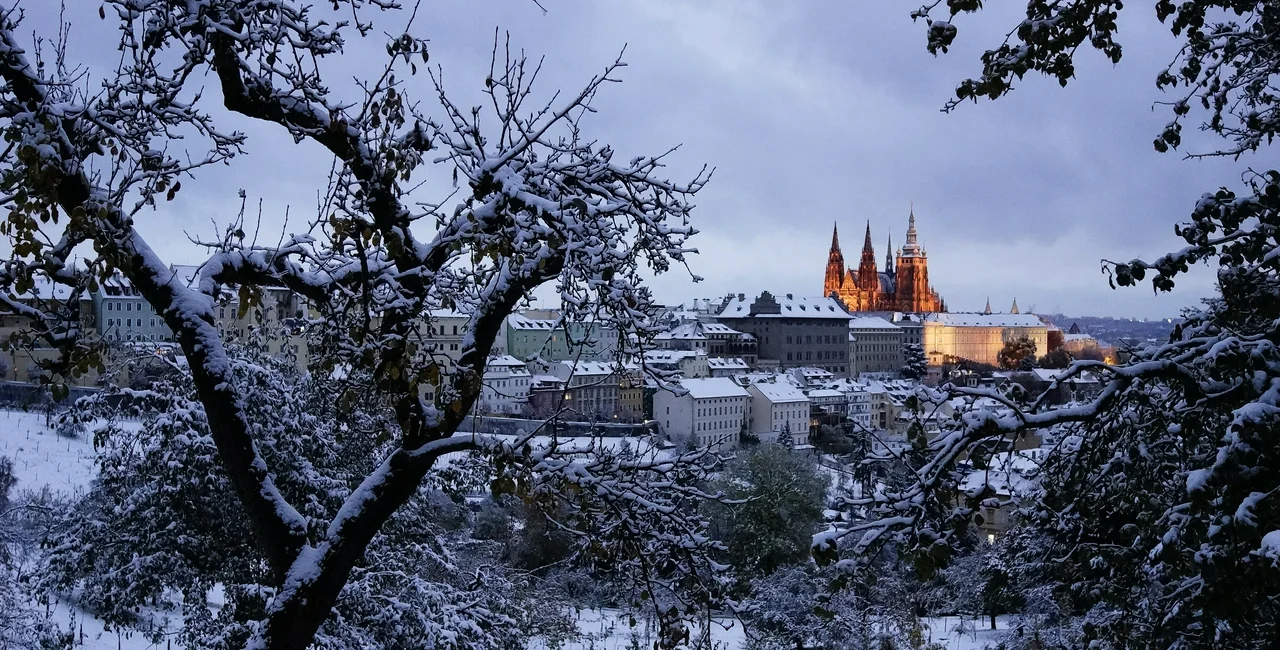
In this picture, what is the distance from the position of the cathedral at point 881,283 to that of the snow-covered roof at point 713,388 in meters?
68.2

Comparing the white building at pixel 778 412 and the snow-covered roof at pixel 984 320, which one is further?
the snow-covered roof at pixel 984 320

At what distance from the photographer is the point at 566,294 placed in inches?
133

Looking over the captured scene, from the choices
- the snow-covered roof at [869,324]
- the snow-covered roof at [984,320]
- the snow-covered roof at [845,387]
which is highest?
the snow-covered roof at [984,320]

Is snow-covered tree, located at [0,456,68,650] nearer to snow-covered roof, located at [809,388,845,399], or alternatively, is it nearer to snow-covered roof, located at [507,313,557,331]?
snow-covered roof, located at [507,313,557,331]

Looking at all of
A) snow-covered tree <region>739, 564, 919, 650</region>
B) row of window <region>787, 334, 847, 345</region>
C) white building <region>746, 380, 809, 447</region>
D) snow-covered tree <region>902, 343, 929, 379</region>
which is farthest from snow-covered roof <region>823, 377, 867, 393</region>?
snow-covered tree <region>739, 564, 919, 650</region>

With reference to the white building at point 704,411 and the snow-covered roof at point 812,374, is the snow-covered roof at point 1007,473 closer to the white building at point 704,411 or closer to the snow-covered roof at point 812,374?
the white building at point 704,411

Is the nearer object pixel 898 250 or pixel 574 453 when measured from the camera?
pixel 574 453

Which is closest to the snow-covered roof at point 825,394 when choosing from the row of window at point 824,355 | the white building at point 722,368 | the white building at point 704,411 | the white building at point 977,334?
the white building at point 722,368

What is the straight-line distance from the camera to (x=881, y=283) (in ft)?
407

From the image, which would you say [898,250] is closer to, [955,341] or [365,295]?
[955,341]

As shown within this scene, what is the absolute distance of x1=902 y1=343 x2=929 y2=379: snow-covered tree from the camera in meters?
77.0

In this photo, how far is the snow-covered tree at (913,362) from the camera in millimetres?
77037

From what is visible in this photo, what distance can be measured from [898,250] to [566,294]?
127461 millimetres

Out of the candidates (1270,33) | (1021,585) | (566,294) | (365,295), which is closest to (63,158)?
(365,295)
